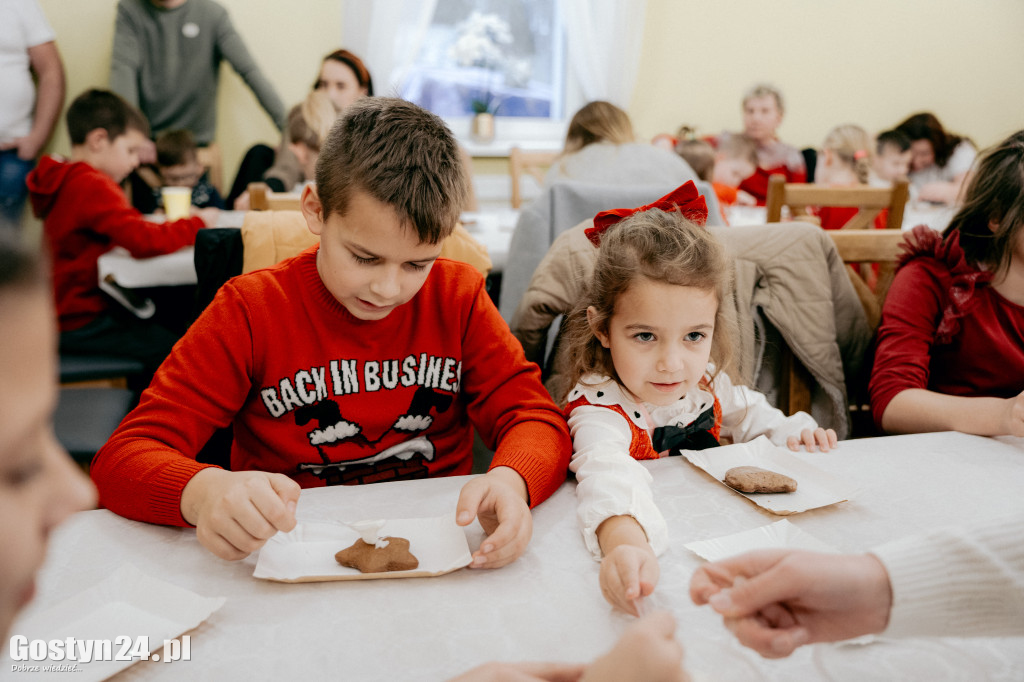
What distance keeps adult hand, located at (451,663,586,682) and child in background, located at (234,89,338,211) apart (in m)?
2.99

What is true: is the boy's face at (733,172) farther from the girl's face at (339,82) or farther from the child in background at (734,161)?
the girl's face at (339,82)

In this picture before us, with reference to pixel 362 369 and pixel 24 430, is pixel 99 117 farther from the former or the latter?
pixel 24 430

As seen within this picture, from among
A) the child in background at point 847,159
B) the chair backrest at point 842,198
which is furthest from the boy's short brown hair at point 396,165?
the child in background at point 847,159

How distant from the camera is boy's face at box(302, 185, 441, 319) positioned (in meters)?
0.97

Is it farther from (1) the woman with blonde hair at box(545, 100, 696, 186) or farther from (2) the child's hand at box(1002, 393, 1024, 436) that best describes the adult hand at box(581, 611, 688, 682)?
(1) the woman with blonde hair at box(545, 100, 696, 186)

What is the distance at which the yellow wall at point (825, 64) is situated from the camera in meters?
4.71

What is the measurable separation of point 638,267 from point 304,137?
2.71m

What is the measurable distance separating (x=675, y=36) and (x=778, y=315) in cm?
386

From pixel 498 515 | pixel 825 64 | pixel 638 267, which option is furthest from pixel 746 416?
pixel 825 64

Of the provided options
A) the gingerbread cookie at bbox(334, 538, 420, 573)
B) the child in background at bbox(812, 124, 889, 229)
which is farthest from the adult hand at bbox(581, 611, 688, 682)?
the child in background at bbox(812, 124, 889, 229)

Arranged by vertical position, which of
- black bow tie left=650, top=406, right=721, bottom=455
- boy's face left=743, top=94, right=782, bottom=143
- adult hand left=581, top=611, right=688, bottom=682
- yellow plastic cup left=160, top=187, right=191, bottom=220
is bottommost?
black bow tie left=650, top=406, right=721, bottom=455

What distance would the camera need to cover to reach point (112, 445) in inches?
34.5

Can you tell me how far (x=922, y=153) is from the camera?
14.2 ft

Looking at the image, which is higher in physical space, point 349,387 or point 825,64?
point 825,64
